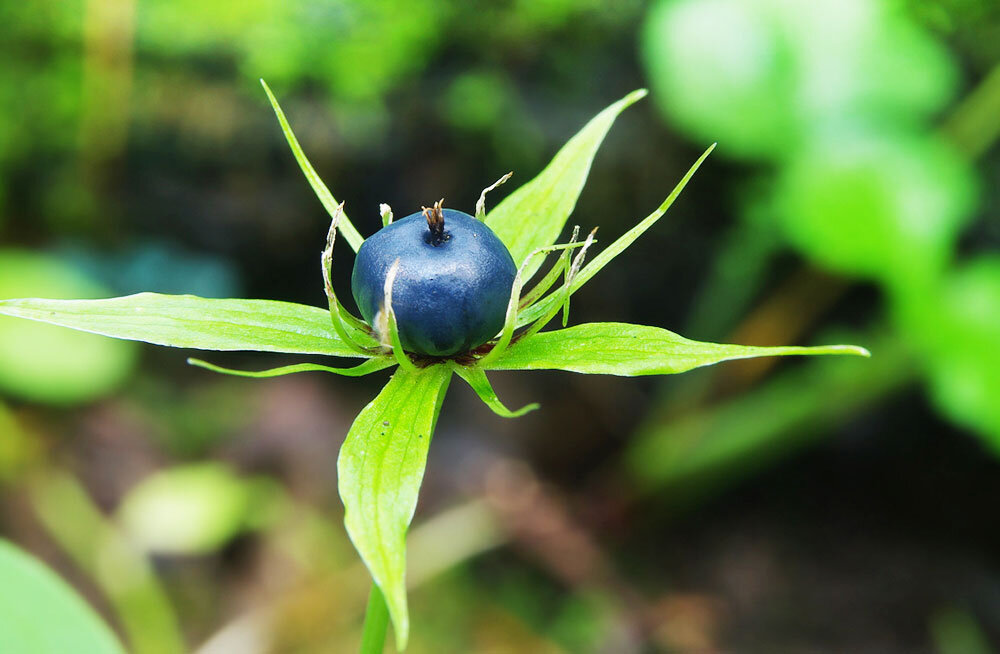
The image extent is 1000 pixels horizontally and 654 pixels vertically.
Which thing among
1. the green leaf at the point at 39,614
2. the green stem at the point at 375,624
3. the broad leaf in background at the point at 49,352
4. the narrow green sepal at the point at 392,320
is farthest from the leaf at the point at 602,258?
the broad leaf in background at the point at 49,352

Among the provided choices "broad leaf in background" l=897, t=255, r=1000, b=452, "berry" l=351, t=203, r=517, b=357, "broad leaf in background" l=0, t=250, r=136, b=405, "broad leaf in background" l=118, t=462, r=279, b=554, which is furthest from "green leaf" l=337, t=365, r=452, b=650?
"broad leaf in background" l=0, t=250, r=136, b=405

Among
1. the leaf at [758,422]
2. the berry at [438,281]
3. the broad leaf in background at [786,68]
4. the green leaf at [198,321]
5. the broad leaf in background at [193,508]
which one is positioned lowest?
the broad leaf in background at [193,508]

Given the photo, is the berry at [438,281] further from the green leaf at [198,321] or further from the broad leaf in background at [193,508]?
the broad leaf in background at [193,508]

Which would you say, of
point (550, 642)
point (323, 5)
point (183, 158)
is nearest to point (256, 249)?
point (183, 158)

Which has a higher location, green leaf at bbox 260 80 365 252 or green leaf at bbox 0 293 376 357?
green leaf at bbox 260 80 365 252

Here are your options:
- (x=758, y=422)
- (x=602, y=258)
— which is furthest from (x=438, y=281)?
(x=758, y=422)

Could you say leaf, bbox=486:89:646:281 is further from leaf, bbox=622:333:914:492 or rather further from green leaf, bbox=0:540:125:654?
leaf, bbox=622:333:914:492
